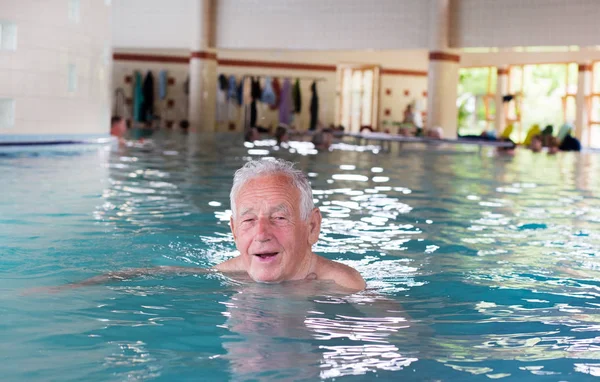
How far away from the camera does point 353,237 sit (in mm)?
5973

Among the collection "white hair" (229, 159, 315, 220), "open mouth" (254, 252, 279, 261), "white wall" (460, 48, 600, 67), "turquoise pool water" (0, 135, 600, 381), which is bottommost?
"turquoise pool water" (0, 135, 600, 381)

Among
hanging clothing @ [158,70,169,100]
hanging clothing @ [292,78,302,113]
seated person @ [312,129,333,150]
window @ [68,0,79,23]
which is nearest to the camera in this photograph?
window @ [68,0,79,23]

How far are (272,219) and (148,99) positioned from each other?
80.5ft

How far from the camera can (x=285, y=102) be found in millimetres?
27688

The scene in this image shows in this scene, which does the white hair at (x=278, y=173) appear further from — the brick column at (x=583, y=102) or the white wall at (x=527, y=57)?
the brick column at (x=583, y=102)

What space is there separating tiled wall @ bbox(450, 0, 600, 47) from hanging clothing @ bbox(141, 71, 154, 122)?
10015 millimetres

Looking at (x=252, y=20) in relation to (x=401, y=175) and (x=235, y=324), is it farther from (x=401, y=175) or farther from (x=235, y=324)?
(x=235, y=324)

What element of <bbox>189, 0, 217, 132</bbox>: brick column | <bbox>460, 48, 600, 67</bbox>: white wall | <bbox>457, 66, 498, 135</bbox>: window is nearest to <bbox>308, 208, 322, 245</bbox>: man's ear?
<bbox>460, 48, 600, 67</bbox>: white wall

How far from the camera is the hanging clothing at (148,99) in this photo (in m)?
27.2

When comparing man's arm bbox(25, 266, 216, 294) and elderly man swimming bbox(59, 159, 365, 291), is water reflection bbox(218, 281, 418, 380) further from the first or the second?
man's arm bbox(25, 266, 216, 294)

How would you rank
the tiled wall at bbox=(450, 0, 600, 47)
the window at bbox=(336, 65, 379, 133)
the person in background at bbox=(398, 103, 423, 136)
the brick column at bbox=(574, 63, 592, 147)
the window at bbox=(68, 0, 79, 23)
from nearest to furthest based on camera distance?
the window at bbox=(68, 0, 79, 23), the tiled wall at bbox=(450, 0, 600, 47), the brick column at bbox=(574, 63, 592, 147), the person in background at bbox=(398, 103, 423, 136), the window at bbox=(336, 65, 379, 133)

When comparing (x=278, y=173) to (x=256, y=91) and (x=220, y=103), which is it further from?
(x=256, y=91)

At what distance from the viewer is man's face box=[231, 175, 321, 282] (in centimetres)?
341

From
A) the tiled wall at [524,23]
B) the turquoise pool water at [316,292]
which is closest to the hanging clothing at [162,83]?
the tiled wall at [524,23]
